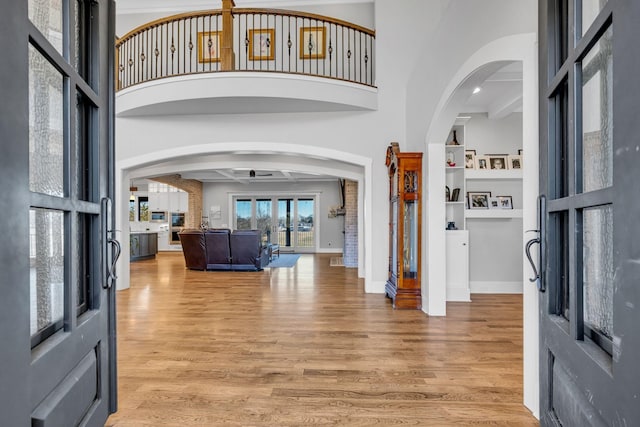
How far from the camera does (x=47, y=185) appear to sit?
1217mm

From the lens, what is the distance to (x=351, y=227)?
896 cm

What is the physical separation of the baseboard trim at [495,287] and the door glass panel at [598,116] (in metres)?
4.76

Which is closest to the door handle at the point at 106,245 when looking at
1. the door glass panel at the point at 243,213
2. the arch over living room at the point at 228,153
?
the arch over living room at the point at 228,153

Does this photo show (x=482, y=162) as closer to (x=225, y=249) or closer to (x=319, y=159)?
(x=319, y=159)

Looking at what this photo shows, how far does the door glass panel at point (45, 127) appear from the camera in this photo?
1112 millimetres

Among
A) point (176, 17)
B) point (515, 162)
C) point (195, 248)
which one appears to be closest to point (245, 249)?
point (195, 248)

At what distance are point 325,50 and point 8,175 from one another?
6.29 meters

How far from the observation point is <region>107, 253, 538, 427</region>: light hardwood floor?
6.78 ft

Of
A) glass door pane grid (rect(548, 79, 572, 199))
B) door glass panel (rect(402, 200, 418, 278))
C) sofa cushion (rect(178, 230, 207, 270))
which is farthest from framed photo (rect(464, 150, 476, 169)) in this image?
sofa cushion (rect(178, 230, 207, 270))

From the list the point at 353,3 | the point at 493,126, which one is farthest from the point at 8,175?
the point at 353,3

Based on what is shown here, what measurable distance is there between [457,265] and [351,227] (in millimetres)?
4153

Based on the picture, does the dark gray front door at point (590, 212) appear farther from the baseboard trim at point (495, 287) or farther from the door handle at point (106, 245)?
the baseboard trim at point (495, 287)

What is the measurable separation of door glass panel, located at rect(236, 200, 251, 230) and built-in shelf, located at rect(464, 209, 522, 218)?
32.8 ft

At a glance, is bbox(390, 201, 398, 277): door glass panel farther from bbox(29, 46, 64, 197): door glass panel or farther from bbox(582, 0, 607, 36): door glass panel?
bbox(29, 46, 64, 197): door glass panel
